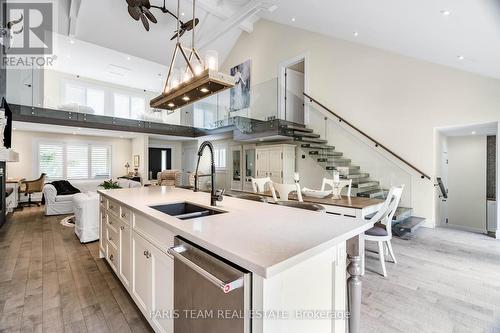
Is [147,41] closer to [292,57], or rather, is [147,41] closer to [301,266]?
[292,57]

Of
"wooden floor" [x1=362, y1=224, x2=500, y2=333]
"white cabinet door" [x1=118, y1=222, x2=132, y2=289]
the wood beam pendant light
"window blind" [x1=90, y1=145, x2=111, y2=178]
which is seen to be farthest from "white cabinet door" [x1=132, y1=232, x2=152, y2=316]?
"window blind" [x1=90, y1=145, x2=111, y2=178]

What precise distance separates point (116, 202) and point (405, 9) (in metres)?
4.38

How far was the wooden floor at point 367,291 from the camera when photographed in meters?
1.82

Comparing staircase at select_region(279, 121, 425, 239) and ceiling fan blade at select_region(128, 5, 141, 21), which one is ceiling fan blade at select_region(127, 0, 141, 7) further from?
staircase at select_region(279, 121, 425, 239)

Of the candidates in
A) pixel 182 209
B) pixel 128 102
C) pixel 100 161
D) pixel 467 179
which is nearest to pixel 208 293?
pixel 182 209

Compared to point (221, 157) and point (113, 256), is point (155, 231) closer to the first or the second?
point (113, 256)

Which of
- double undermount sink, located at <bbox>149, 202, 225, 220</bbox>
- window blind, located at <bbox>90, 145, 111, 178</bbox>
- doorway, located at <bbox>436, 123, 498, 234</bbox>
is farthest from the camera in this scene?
window blind, located at <bbox>90, 145, 111, 178</bbox>

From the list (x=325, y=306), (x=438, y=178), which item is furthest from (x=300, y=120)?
(x=325, y=306)

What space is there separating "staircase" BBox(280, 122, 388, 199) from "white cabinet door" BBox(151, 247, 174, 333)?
4121 mm

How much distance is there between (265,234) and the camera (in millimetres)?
1161

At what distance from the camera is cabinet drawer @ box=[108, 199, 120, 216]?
229 centimetres

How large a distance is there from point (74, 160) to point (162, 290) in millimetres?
9785

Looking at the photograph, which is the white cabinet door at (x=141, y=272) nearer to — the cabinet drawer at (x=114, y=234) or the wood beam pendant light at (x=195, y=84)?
the cabinet drawer at (x=114, y=234)

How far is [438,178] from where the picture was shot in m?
4.91
